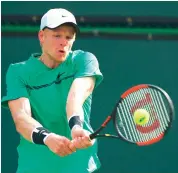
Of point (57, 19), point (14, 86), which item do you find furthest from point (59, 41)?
point (14, 86)

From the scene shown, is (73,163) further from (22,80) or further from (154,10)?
(154,10)

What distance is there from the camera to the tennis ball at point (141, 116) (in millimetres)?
4617

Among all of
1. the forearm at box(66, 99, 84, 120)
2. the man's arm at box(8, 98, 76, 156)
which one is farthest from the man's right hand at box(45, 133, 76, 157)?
the forearm at box(66, 99, 84, 120)

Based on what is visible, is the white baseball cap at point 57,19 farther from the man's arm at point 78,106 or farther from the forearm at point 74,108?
the forearm at point 74,108

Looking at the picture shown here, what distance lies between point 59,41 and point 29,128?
44cm

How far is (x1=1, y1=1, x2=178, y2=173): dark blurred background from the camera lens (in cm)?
666

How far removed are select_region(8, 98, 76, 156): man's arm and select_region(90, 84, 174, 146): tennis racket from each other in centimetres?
28

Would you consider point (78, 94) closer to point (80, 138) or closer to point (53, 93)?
point (53, 93)

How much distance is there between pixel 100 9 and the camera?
21.9 feet

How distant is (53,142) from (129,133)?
0.41 meters

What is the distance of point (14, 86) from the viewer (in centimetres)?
482

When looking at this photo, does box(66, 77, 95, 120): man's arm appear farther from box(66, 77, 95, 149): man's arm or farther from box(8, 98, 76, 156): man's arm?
box(8, 98, 76, 156): man's arm

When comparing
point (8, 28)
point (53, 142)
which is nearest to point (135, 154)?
point (8, 28)

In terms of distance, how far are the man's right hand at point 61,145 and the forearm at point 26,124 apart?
226 mm
